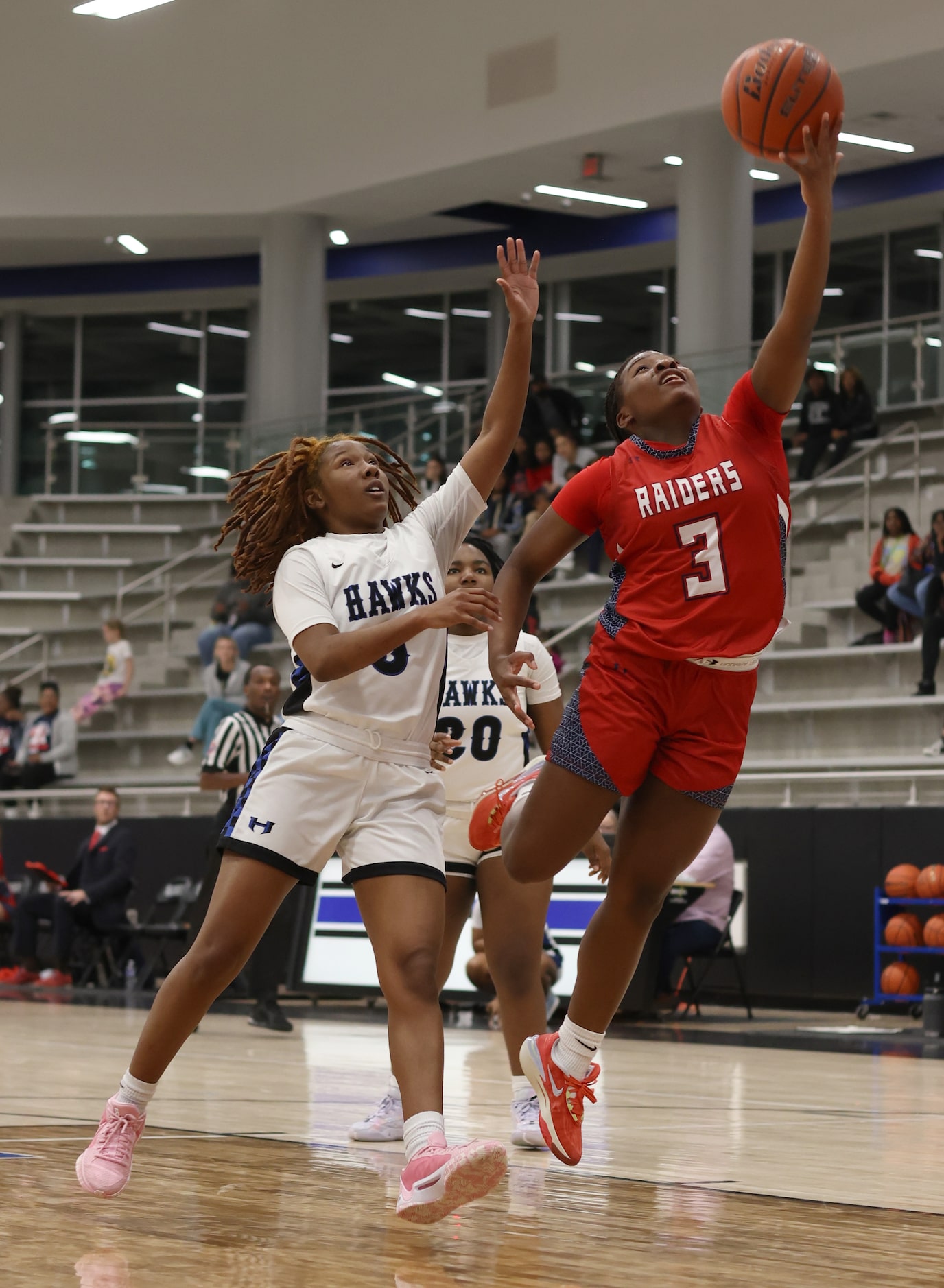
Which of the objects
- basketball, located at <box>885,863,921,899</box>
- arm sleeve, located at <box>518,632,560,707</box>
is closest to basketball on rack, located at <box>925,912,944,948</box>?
basketball, located at <box>885,863,921,899</box>

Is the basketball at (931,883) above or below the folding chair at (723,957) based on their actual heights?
above

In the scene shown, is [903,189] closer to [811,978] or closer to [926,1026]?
[811,978]

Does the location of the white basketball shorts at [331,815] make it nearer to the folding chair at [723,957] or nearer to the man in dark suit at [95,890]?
the folding chair at [723,957]

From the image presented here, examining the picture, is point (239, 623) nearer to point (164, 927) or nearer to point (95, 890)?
point (95, 890)

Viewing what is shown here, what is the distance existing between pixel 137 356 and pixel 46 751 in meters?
11.8

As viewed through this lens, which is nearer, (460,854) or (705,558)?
(705,558)

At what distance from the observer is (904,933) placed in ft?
36.8

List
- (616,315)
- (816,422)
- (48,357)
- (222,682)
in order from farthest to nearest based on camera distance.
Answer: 1. (48,357)
2. (616,315)
3. (222,682)
4. (816,422)

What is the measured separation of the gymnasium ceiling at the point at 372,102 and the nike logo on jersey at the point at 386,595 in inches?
566

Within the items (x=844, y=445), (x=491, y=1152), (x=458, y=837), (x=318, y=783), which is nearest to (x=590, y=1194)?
(x=491, y=1152)

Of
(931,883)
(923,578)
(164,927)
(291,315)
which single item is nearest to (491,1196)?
(931,883)

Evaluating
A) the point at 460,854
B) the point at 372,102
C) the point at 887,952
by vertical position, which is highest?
the point at 372,102

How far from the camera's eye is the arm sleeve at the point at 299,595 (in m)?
3.95

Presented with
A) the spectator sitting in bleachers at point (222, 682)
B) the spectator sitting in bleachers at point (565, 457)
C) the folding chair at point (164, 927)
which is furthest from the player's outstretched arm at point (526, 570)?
the spectator sitting in bleachers at point (565, 457)
